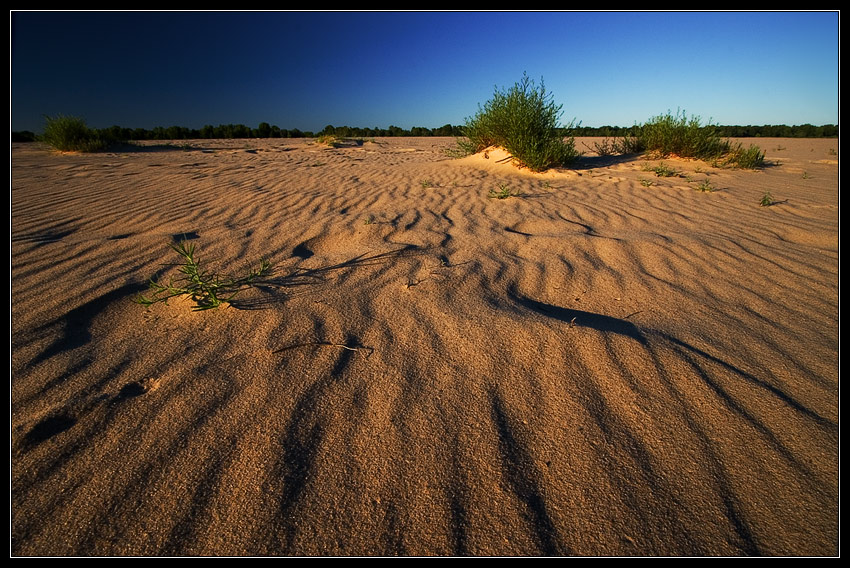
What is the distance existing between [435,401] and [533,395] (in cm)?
35

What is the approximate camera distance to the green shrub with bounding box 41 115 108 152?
928 cm

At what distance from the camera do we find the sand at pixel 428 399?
96cm

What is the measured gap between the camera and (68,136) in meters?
9.33

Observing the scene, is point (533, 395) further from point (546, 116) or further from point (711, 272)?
point (546, 116)

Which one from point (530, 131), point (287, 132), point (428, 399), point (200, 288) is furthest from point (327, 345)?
point (287, 132)

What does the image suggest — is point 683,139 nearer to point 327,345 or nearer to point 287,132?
point 327,345

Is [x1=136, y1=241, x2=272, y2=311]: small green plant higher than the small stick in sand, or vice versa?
[x1=136, y1=241, x2=272, y2=311]: small green plant

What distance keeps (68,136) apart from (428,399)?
12391 millimetres

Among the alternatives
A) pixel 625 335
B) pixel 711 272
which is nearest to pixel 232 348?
pixel 625 335

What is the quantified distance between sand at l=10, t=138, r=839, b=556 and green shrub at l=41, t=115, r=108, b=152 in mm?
8898

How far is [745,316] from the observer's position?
202 centimetres

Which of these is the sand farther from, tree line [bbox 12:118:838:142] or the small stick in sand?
tree line [bbox 12:118:838:142]

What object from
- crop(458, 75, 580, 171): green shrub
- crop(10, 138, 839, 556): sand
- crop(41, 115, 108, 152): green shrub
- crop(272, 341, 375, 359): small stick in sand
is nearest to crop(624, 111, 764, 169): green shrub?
crop(458, 75, 580, 171): green shrub

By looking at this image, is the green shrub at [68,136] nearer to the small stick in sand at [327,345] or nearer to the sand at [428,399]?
the sand at [428,399]
